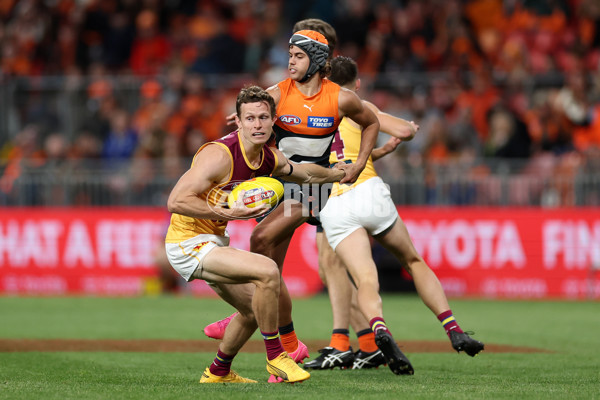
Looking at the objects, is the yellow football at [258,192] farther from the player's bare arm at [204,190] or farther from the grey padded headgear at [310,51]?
the grey padded headgear at [310,51]

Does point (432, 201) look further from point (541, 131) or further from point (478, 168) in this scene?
point (541, 131)

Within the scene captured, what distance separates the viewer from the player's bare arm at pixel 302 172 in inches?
299

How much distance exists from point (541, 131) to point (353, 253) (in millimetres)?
9952

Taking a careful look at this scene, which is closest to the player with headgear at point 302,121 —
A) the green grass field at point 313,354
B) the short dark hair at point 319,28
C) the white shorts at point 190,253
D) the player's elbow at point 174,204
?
the short dark hair at point 319,28

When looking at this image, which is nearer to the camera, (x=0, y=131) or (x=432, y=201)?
(x=432, y=201)

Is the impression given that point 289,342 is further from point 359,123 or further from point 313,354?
point 359,123

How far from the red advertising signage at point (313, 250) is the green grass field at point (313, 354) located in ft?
3.49

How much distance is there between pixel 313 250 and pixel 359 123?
9280 mm

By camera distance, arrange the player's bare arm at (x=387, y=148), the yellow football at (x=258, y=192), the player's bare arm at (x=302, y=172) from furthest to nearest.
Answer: the player's bare arm at (x=387, y=148)
the player's bare arm at (x=302, y=172)
the yellow football at (x=258, y=192)

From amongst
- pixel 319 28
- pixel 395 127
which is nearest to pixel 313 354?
pixel 395 127

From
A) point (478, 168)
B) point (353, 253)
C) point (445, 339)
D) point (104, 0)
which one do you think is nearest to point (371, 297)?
point (353, 253)

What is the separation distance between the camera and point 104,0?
22094 mm

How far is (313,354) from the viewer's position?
9648 millimetres

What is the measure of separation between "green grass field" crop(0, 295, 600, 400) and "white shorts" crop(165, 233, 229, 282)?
87 cm
